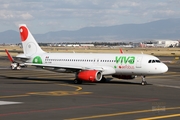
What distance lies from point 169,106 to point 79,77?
1911 cm

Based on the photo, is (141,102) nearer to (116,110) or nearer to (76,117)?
(116,110)

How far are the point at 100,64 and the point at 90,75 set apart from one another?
386cm

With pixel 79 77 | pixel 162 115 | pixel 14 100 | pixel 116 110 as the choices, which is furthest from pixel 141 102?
pixel 79 77

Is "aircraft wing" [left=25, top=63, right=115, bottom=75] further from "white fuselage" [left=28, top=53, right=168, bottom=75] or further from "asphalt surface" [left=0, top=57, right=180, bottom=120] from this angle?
"asphalt surface" [left=0, top=57, right=180, bottom=120]

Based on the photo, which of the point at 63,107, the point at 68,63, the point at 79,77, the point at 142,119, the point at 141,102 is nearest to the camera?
the point at 142,119

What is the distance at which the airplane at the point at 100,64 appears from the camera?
46.8 m

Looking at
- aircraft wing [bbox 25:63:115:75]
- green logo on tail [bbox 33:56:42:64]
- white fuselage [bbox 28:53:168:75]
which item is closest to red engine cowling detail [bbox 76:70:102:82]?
aircraft wing [bbox 25:63:115:75]

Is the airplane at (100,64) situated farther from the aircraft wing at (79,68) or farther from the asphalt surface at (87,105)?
the asphalt surface at (87,105)

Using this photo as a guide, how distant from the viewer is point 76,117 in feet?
78.3

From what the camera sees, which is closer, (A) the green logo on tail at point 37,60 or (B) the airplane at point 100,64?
(B) the airplane at point 100,64

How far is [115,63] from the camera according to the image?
48562mm

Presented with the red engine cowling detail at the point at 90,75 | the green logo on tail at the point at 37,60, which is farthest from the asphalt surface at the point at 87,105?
the green logo on tail at the point at 37,60

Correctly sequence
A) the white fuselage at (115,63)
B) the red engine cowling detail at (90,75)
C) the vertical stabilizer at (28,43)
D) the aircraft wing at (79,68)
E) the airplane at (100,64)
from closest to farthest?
the red engine cowling detail at (90,75)
the airplane at (100,64)
the white fuselage at (115,63)
the aircraft wing at (79,68)
the vertical stabilizer at (28,43)

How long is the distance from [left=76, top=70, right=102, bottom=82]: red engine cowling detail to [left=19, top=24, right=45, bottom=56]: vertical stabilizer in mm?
11218
